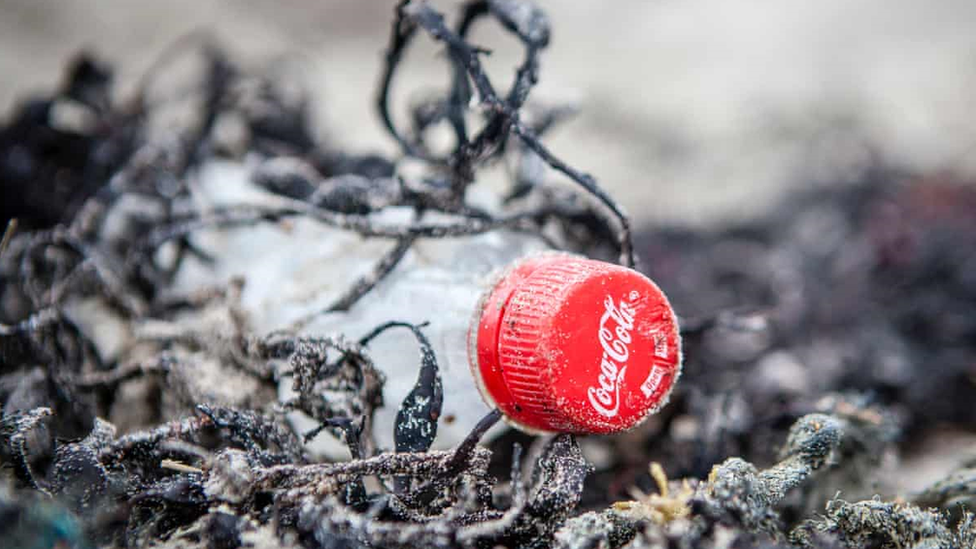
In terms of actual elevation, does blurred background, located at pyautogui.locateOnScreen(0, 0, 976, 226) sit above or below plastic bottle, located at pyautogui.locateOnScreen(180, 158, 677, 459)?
above

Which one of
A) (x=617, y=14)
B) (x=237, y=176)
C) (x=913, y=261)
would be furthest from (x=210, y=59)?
(x=617, y=14)

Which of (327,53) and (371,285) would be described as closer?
(371,285)

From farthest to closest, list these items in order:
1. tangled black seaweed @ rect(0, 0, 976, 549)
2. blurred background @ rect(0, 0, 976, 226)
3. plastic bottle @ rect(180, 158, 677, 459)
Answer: blurred background @ rect(0, 0, 976, 226), plastic bottle @ rect(180, 158, 677, 459), tangled black seaweed @ rect(0, 0, 976, 549)

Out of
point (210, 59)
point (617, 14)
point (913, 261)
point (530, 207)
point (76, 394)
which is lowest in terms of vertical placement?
point (76, 394)

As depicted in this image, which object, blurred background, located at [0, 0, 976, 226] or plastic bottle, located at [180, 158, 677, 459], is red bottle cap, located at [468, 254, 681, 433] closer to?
plastic bottle, located at [180, 158, 677, 459]

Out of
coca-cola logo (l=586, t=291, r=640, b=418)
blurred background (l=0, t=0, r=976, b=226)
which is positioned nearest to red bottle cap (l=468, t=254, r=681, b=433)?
coca-cola logo (l=586, t=291, r=640, b=418)

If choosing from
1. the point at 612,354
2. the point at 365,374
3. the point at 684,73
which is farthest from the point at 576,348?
the point at 684,73

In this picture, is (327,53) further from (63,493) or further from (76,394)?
(63,493)

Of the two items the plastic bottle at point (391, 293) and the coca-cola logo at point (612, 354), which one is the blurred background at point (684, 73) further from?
the coca-cola logo at point (612, 354)
